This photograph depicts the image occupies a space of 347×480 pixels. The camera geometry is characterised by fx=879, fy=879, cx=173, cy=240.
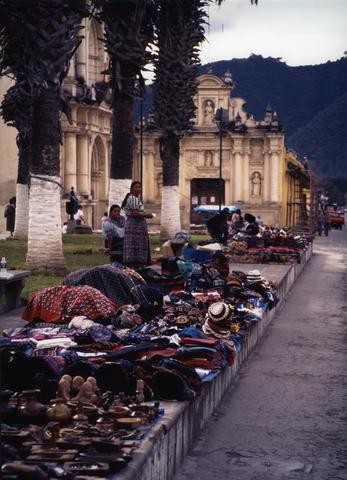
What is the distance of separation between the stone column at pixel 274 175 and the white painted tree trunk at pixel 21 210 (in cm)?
2632

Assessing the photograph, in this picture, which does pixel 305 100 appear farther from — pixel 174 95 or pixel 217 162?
pixel 174 95

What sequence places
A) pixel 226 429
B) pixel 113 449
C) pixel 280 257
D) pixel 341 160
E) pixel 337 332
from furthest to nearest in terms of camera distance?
pixel 341 160
pixel 280 257
pixel 337 332
pixel 226 429
pixel 113 449

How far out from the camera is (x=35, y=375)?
239 inches

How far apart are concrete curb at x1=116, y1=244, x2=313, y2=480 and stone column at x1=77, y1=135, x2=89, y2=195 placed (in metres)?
34.9

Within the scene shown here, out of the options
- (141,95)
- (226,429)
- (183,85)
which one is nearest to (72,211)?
(183,85)

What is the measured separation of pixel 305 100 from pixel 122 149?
A: 162176 millimetres

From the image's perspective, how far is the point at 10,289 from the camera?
12.0 m

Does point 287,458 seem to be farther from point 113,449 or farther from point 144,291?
point 144,291

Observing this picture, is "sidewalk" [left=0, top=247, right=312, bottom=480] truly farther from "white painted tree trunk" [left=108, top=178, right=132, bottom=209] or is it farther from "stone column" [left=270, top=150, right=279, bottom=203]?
"stone column" [left=270, top=150, right=279, bottom=203]

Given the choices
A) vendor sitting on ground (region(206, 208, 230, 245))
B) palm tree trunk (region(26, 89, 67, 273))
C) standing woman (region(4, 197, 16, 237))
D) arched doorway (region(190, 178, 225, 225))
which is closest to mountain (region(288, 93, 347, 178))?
arched doorway (region(190, 178, 225, 225))

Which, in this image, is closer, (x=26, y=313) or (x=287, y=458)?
(x=287, y=458)

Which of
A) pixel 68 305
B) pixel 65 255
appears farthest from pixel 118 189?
pixel 68 305

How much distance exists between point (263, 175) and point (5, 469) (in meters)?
48.7

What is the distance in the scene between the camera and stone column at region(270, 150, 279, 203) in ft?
169
